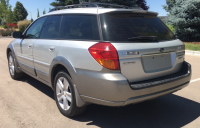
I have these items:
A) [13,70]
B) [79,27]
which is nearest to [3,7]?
[13,70]

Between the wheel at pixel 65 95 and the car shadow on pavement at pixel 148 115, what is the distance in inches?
7.4

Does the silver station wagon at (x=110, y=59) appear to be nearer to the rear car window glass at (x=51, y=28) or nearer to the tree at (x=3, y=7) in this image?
the rear car window glass at (x=51, y=28)

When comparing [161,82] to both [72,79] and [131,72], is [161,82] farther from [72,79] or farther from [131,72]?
[72,79]

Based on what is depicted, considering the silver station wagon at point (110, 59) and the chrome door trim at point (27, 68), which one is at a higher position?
the silver station wagon at point (110, 59)

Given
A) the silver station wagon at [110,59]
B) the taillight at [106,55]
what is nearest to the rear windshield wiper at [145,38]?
the silver station wagon at [110,59]

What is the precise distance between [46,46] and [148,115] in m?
2.21

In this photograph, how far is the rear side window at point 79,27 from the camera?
3043 millimetres

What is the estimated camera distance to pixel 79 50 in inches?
118

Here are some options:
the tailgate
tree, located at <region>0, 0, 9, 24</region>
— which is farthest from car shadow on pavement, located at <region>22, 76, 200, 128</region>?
tree, located at <region>0, 0, 9, 24</region>

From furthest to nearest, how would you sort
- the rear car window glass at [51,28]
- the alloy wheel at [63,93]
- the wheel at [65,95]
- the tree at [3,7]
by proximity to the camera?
the tree at [3,7]
the rear car window glass at [51,28]
the alloy wheel at [63,93]
the wheel at [65,95]

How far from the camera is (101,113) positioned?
3578 millimetres

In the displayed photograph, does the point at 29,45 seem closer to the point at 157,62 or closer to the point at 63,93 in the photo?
the point at 63,93

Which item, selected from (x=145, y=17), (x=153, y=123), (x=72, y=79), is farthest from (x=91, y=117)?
(x=145, y=17)

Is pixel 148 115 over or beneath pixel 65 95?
beneath
